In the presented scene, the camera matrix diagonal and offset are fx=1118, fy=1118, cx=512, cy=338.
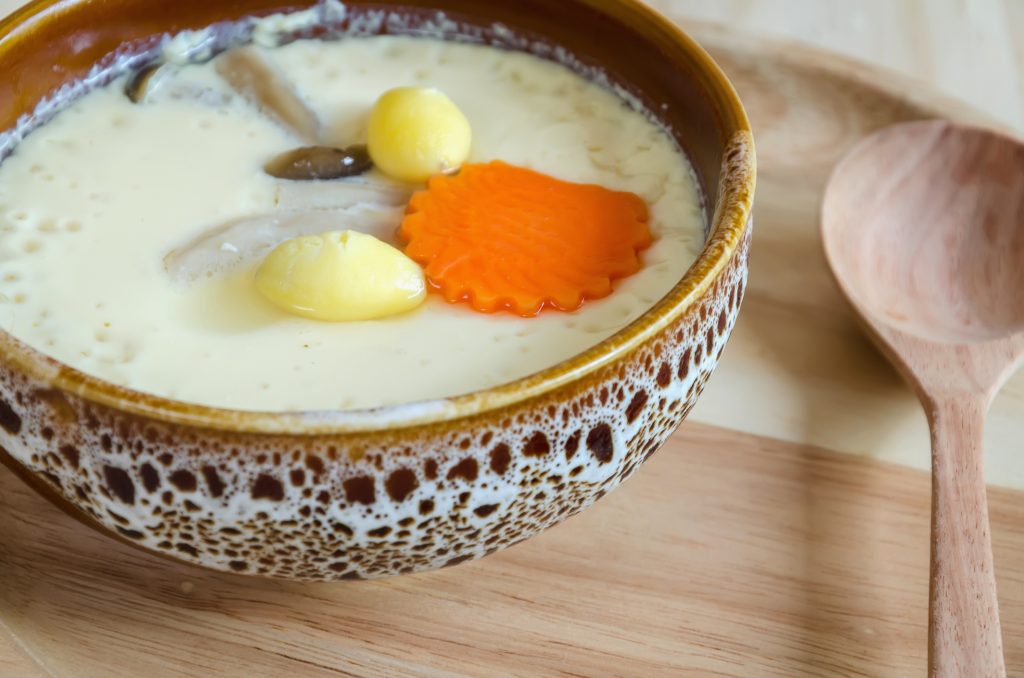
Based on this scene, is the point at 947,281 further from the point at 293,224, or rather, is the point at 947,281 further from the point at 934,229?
the point at 293,224

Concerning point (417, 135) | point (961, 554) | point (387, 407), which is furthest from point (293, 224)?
point (961, 554)

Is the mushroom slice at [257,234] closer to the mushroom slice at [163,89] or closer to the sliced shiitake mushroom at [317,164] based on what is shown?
the sliced shiitake mushroom at [317,164]

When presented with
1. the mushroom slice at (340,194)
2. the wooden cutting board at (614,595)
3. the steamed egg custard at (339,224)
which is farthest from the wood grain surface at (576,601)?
the mushroom slice at (340,194)

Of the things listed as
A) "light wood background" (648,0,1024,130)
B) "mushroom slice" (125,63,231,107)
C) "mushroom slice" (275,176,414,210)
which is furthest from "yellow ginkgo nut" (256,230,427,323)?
"light wood background" (648,0,1024,130)

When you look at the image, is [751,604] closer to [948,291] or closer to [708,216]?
[708,216]

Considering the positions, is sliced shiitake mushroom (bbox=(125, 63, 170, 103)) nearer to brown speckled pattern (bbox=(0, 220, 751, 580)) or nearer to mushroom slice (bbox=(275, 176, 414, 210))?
mushroom slice (bbox=(275, 176, 414, 210))
